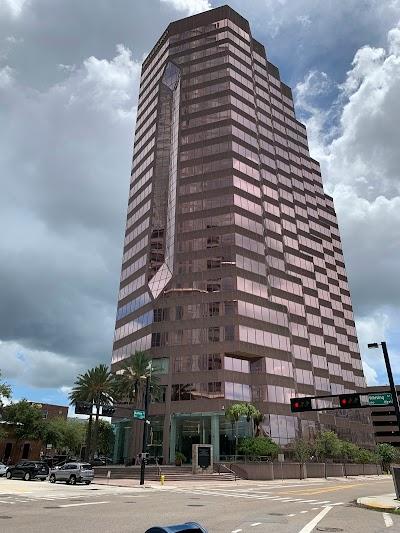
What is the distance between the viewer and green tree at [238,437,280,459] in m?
61.7

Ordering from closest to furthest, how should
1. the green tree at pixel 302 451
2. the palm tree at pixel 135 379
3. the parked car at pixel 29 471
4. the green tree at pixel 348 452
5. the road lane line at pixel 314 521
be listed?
the road lane line at pixel 314 521, the parked car at pixel 29 471, the green tree at pixel 302 451, the palm tree at pixel 135 379, the green tree at pixel 348 452

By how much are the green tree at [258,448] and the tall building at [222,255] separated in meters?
5.58

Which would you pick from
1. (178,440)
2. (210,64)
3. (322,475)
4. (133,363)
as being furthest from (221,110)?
(322,475)

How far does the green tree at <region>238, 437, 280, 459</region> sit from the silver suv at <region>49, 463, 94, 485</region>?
28.6m

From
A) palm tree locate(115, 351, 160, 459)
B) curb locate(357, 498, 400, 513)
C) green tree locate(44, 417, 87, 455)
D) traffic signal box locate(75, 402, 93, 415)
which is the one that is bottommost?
curb locate(357, 498, 400, 513)

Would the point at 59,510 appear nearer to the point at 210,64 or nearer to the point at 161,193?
the point at 161,193

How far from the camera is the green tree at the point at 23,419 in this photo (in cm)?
8238

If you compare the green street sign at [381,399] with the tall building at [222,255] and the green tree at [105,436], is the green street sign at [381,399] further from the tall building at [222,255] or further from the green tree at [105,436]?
the green tree at [105,436]

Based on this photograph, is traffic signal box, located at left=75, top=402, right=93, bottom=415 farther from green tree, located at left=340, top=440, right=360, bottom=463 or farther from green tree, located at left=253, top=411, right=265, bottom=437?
green tree, located at left=340, top=440, right=360, bottom=463

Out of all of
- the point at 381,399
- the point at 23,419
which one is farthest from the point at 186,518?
the point at 23,419

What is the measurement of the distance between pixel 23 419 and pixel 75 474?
48551 mm

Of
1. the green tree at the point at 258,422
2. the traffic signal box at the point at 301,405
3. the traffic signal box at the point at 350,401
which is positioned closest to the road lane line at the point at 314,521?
the traffic signal box at the point at 350,401

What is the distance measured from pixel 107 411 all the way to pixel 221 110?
70.5 metres

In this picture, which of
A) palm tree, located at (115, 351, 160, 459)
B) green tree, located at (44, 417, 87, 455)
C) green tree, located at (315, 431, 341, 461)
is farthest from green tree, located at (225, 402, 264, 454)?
green tree, located at (44, 417, 87, 455)
